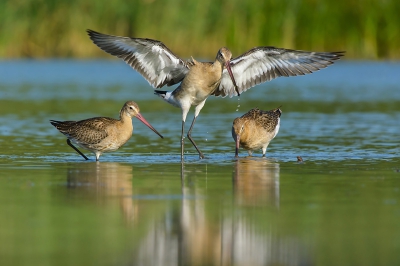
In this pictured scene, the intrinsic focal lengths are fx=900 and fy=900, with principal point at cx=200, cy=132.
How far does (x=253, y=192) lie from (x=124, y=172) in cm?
200

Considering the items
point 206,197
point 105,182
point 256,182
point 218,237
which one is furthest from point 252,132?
point 218,237

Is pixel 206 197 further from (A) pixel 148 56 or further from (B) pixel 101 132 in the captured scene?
(A) pixel 148 56

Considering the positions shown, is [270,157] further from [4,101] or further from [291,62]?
[4,101]

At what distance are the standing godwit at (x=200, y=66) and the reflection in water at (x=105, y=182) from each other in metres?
1.73

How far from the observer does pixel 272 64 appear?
1274cm

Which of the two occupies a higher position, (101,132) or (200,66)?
(200,66)

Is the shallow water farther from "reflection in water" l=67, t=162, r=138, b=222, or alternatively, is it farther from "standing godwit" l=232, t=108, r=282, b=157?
"standing godwit" l=232, t=108, r=282, b=157

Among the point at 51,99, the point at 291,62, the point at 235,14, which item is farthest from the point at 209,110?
the point at 235,14

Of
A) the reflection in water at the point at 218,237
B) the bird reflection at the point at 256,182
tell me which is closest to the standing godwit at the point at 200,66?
the bird reflection at the point at 256,182

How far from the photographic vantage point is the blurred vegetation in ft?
94.6

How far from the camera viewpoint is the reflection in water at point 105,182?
797 cm

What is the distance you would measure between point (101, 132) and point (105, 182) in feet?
7.86

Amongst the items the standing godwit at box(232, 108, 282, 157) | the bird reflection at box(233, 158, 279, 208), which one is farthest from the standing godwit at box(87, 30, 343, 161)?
the bird reflection at box(233, 158, 279, 208)

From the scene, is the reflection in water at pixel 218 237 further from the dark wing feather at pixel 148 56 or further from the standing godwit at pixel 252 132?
the dark wing feather at pixel 148 56
